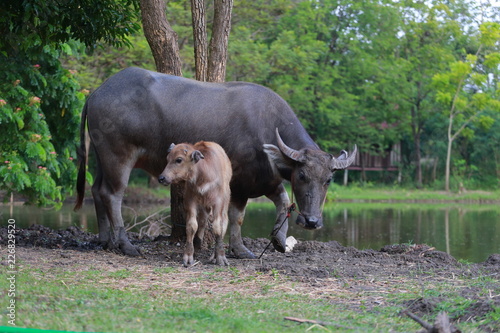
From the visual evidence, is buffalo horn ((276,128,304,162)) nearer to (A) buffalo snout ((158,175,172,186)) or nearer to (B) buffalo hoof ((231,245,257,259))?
(B) buffalo hoof ((231,245,257,259))

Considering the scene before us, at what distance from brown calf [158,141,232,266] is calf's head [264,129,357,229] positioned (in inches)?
33.0

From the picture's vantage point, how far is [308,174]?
760cm

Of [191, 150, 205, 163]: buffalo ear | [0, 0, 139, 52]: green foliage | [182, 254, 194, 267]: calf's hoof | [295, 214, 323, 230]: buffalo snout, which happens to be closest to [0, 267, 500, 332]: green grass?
[182, 254, 194, 267]: calf's hoof

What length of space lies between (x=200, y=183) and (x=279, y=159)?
1.24 meters

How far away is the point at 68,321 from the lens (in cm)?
438

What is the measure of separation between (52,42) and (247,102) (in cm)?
291

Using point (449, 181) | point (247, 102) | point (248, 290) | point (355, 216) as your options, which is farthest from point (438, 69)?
point (248, 290)

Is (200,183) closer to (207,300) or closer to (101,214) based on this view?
(207,300)

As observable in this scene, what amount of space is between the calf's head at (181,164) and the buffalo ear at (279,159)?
111cm

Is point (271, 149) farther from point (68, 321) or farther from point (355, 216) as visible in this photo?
point (355, 216)

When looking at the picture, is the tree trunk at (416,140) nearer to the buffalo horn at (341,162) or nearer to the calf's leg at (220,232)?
the buffalo horn at (341,162)

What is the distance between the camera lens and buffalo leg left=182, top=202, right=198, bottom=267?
23.3 ft

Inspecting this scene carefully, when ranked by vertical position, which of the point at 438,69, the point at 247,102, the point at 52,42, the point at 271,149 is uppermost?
the point at 438,69

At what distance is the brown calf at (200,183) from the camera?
699 cm
